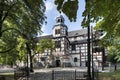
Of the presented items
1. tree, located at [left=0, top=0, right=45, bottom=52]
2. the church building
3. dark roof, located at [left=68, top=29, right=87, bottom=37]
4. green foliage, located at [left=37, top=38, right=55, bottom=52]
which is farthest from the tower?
tree, located at [left=0, top=0, right=45, bottom=52]

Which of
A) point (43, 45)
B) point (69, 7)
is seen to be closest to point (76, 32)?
point (43, 45)

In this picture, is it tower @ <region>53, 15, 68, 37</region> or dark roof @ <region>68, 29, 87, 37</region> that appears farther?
dark roof @ <region>68, 29, 87, 37</region>

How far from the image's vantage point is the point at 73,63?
66.4 meters

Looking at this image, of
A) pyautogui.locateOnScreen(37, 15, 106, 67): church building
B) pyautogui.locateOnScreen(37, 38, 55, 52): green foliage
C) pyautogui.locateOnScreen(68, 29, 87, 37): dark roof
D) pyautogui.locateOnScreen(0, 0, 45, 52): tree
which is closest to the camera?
pyautogui.locateOnScreen(0, 0, 45, 52): tree

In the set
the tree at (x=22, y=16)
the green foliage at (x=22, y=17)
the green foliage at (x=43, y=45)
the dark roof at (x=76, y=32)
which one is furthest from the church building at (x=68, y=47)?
the tree at (x=22, y=16)

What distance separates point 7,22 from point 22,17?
4366 mm

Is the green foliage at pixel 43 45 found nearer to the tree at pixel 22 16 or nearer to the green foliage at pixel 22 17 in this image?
the green foliage at pixel 22 17

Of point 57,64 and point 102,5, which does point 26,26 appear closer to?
point 102,5

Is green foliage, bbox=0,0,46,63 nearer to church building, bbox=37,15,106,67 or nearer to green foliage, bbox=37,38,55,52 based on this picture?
green foliage, bbox=37,38,55,52

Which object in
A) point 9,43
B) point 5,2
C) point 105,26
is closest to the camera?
point 105,26

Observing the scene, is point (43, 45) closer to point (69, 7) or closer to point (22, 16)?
point (22, 16)

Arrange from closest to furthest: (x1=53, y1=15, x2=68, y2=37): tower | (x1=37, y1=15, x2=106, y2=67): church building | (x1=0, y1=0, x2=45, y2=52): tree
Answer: (x1=0, y1=0, x2=45, y2=52): tree
(x1=37, y1=15, x2=106, y2=67): church building
(x1=53, y1=15, x2=68, y2=37): tower

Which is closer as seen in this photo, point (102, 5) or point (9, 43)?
point (102, 5)

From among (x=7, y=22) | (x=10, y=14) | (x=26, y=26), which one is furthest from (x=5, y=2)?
(x=7, y=22)
